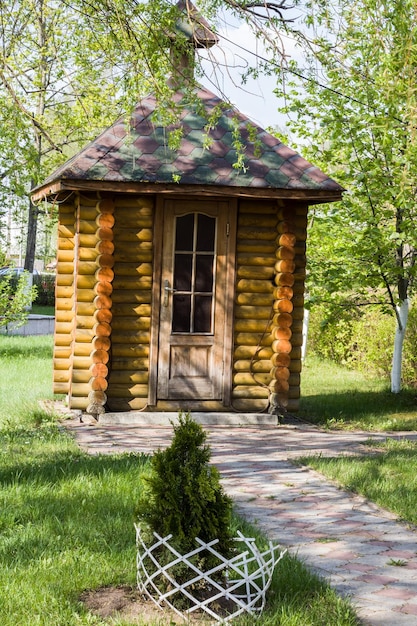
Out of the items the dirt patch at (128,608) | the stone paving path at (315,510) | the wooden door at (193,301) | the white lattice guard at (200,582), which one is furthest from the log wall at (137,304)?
the white lattice guard at (200,582)

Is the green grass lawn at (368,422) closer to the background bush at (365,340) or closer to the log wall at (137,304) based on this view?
the background bush at (365,340)

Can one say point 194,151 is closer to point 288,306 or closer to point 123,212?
point 123,212

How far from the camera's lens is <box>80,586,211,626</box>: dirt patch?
4148 mm

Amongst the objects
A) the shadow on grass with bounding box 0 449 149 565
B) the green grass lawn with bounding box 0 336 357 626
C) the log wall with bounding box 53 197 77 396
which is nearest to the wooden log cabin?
the log wall with bounding box 53 197 77 396

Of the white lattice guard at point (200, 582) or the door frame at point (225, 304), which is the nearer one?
the white lattice guard at point (200, 582)

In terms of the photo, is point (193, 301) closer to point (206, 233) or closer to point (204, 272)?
point (204, 272)

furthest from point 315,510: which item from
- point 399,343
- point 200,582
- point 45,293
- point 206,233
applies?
point 45,293

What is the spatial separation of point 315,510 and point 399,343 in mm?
7948

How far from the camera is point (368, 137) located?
13.3m

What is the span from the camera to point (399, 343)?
14227mm

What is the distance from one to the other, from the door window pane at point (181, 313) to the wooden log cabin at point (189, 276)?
14 millimetres

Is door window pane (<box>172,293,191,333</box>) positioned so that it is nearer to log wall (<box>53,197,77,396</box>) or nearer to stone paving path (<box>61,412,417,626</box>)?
stone paving path (<box>61,412,417,626</box>)

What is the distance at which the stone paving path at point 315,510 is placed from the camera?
16.1ft

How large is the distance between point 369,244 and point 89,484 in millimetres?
7032
